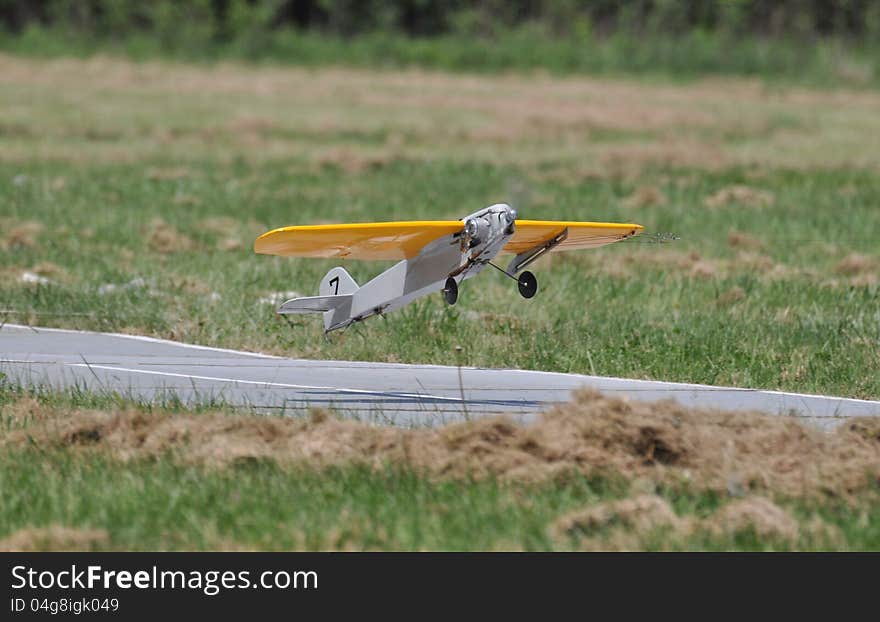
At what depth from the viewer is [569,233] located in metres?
11.8

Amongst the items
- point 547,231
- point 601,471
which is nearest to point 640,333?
point 547,231

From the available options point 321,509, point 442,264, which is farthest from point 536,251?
point 321,509

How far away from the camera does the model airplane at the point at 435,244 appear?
10.7 meters

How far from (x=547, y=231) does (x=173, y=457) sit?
140 inches

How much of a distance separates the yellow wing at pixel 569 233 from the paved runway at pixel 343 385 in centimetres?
133

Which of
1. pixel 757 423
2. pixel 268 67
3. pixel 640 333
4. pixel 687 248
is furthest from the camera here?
pixel 268 67

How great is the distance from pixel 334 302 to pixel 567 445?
3179 millimetres

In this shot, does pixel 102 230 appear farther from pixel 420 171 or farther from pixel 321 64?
pixel 321 64

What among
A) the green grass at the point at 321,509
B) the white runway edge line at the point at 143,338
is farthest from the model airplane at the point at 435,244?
the white runway edge line at the point at 143,338

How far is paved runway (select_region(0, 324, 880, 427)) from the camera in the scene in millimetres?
12828

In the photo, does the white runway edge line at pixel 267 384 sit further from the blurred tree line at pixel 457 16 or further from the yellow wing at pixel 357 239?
the blurred tree line at pixel 457 16

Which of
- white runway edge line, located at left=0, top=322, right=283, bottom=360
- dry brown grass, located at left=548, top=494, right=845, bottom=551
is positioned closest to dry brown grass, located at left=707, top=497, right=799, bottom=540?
dry brown grass, located at left=548, top=494, right=845, bottom=551
